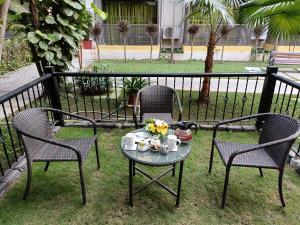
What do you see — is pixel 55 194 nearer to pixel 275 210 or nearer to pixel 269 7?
pixel 275 210

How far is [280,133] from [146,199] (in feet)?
4.68

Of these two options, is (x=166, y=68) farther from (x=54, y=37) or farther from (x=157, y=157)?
(x=157, y=157)

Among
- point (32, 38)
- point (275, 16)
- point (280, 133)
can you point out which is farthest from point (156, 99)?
point (32, 38)

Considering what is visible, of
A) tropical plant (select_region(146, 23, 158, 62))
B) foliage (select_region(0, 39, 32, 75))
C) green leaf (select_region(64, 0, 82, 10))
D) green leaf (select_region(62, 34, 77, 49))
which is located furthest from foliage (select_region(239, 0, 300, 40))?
tropical plant (select_region(146, 23, 158, 62))

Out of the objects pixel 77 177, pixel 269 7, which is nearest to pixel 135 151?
pixel 77 177

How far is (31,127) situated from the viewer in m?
2.21

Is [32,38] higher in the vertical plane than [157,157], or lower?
higher

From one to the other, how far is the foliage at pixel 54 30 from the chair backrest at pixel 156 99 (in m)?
2.63

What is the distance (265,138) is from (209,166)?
0.69m

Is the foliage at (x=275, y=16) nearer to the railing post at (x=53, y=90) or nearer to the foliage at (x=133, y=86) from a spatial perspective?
the foliage at (x=133, y=86)

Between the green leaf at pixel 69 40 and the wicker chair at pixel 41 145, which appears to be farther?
the green leaf at pixel 69 40

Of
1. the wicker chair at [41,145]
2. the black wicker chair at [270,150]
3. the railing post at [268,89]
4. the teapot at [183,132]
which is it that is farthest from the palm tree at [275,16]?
the wicker chair at [41,145]

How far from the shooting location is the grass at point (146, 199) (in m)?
2.07

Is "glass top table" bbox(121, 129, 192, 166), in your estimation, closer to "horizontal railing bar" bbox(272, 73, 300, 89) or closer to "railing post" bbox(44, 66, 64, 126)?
"horizontal railing bar" bbox(272, 73, 300, 89)
